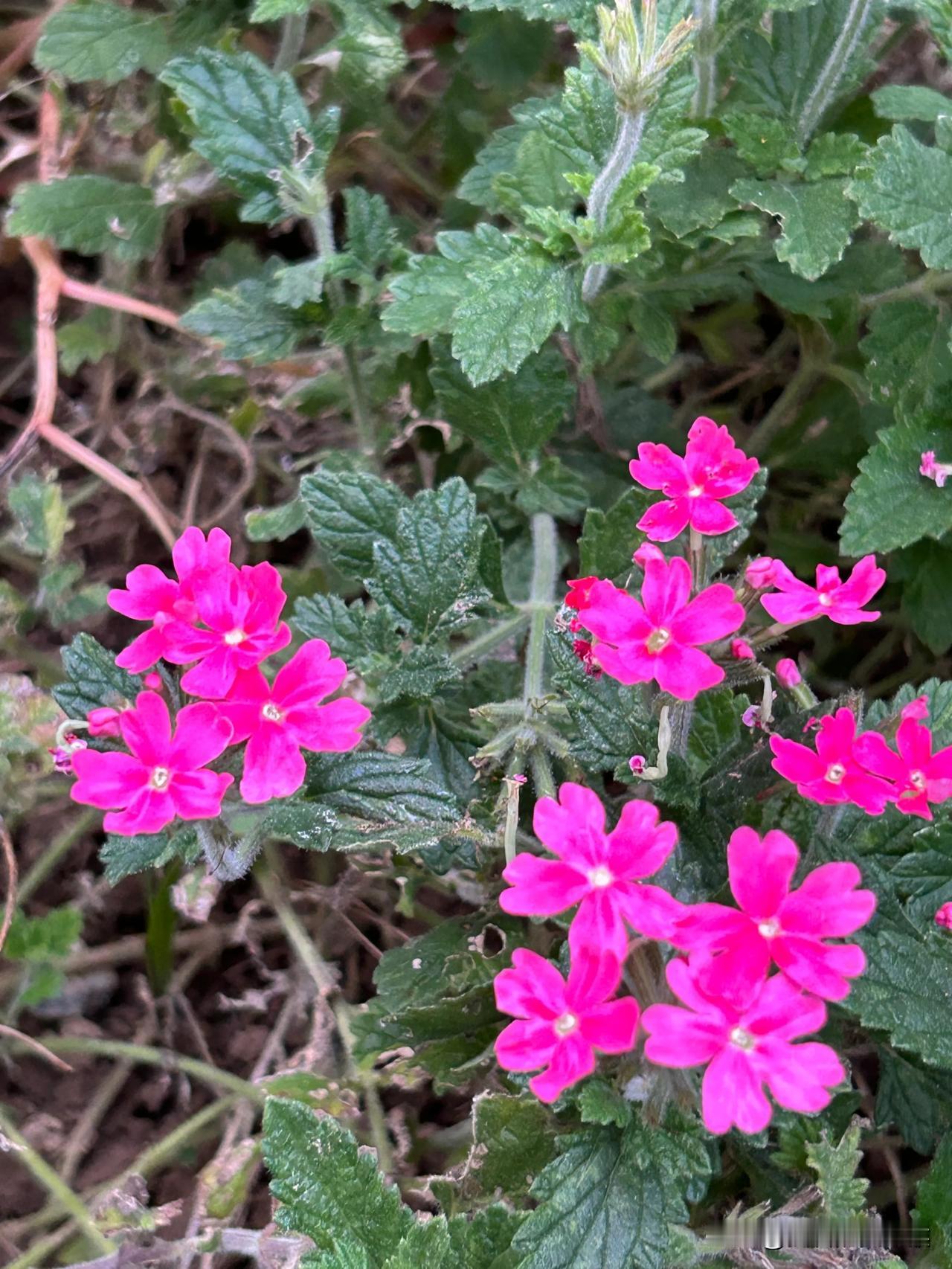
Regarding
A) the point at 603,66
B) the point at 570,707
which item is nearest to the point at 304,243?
the point at 603,66

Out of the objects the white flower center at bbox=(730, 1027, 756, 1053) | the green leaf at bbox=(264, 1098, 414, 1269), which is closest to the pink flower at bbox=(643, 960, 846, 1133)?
the white flower center at bbox=(730, 1027, 756, 1053)

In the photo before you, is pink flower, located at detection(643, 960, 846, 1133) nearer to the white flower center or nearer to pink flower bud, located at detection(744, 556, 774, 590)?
the white flower center

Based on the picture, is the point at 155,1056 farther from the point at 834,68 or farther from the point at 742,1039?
the point at 834,68

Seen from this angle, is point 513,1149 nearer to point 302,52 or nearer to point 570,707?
point 570,707

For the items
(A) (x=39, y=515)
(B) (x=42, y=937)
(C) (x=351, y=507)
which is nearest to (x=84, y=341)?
(A) (x=39, y=515)

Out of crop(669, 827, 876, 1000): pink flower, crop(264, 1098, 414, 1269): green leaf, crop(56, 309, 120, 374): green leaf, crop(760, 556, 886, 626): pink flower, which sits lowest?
crop(264, 1098, 414, 1269): green leaf
